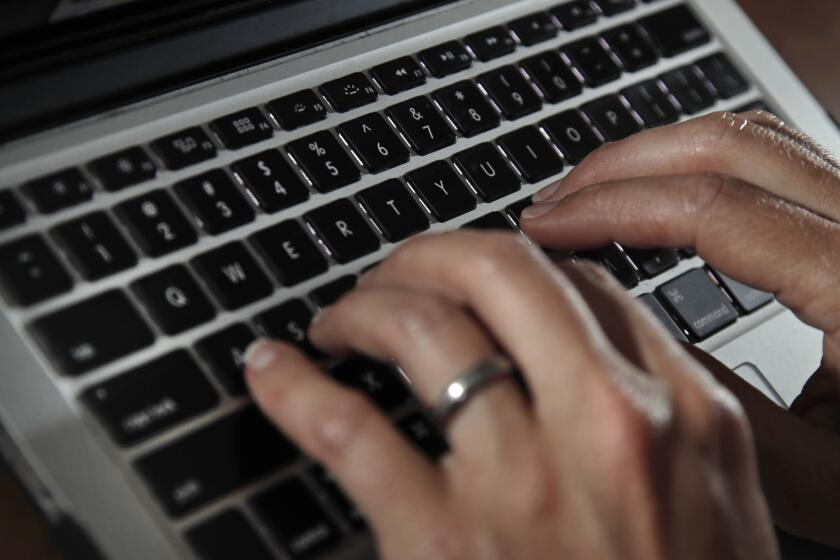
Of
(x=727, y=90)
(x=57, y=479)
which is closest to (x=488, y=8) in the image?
(x=727, y=90)

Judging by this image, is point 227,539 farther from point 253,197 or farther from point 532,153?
point 532,153

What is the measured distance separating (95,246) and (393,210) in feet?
0.53

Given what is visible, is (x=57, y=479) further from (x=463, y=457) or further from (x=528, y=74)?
(x=528, y=74)

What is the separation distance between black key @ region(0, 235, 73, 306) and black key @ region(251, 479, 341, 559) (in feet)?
0.46

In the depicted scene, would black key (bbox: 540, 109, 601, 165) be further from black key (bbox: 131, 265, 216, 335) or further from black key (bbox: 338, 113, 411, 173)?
black key (bbox: 131, 265, 216, 335)

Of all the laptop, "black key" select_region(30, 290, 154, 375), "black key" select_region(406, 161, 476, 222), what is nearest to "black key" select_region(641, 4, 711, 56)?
the laptop

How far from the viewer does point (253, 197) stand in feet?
1.56

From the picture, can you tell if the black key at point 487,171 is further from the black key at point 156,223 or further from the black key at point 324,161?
the black key at point 156,223

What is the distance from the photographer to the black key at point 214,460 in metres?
0.39

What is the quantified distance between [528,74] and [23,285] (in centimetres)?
34

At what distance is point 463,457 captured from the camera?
0.37 m

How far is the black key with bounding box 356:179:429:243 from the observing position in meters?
0.50

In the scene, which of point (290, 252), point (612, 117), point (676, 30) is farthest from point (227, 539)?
point (676, 30)

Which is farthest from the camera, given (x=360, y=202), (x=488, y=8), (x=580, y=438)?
(x=488, y=8)
